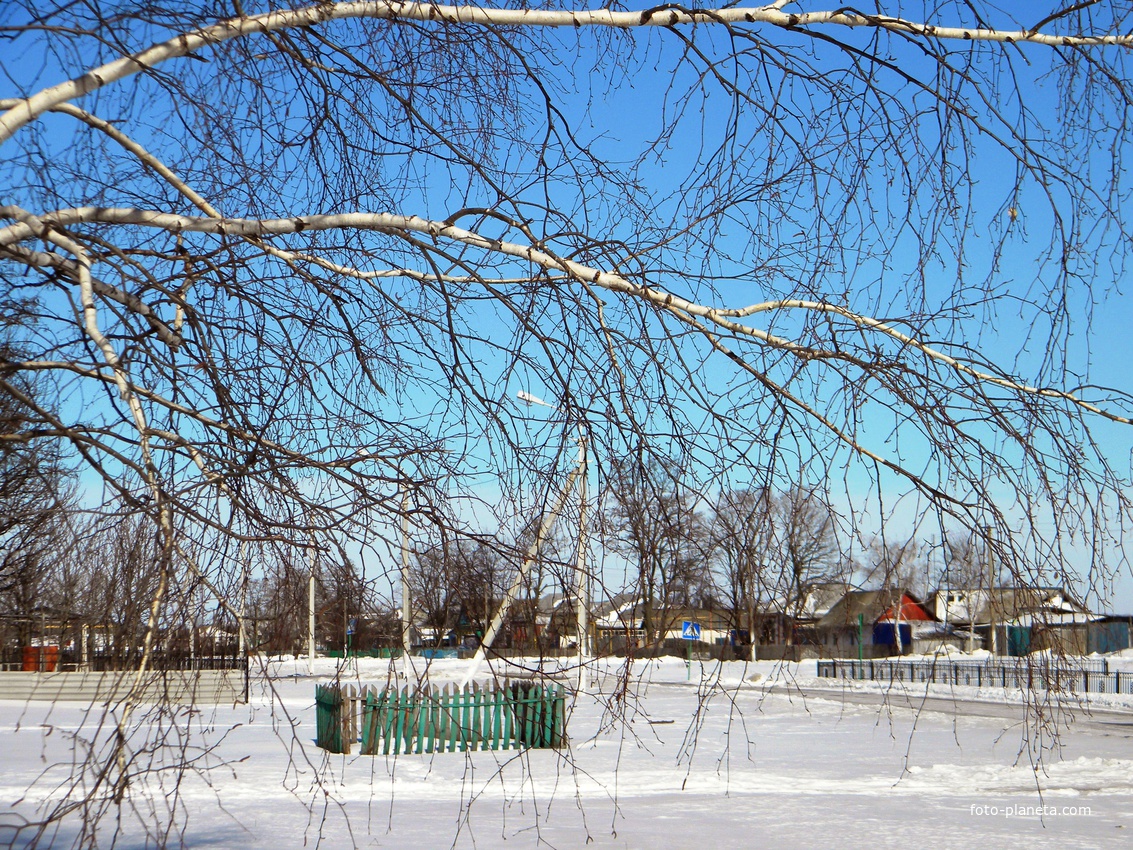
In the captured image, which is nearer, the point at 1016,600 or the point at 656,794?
the point at 1016,600

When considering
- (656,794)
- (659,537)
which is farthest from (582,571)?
(656,794)

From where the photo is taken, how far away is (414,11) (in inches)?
117

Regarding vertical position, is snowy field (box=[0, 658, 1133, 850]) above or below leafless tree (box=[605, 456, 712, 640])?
below

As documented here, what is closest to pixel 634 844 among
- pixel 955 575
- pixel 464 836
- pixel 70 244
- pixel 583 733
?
pixel 464 836

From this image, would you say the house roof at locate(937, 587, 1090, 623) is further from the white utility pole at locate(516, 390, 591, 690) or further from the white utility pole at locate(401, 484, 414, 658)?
the white utility pole at locate(401, 484, 414, 658)

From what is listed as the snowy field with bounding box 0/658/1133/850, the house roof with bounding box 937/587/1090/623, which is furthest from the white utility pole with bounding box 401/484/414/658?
the house roof with bounding box 937/587/1090/623

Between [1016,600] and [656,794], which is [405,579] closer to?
[1016,600]

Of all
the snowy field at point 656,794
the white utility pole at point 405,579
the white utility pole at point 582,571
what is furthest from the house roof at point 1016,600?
the white utility pole at point 405,579

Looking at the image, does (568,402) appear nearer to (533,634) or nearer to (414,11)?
(533,634)

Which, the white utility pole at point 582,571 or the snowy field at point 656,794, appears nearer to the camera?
the white utility pole at point 582,571

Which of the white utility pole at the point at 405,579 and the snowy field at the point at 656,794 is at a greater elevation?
the white utility pole at the point at 405,579

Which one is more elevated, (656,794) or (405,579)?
(405,579)

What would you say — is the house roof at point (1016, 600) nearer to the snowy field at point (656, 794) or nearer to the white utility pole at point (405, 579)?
the snowy field at point (656, 794)

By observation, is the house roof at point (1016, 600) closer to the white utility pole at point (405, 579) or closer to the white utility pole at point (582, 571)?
the white utility pole at point (582, 571)
